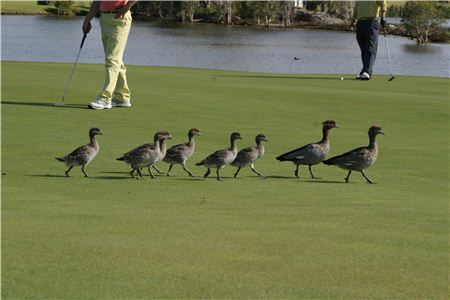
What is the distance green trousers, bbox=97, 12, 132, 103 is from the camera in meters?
15.5

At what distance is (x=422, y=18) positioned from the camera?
297ft

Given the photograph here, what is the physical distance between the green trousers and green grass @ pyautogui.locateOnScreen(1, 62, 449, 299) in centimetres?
47

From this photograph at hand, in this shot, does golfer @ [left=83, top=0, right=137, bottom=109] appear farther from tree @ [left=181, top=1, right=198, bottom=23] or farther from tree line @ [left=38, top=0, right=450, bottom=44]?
tree @ [left=181, top=1, right=198, bottom=23]

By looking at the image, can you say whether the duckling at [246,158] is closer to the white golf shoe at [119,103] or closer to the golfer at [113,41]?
the golfer at [113,41]

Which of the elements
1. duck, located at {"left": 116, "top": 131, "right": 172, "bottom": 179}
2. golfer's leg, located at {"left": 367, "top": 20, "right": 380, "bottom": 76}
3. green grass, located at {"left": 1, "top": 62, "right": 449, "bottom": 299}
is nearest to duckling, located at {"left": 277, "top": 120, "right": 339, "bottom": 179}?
green grass, located at {"left": 1, "top": 62, "right": 449, "bottom": 299}

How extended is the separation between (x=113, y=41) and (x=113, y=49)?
0.13 meters

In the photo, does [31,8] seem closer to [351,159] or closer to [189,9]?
[189,9]

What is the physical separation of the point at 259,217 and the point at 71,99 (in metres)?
9.06

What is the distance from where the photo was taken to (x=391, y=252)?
694cm

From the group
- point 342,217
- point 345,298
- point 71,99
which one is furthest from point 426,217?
point 71,99

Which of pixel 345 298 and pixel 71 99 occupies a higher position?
pixel 345 298

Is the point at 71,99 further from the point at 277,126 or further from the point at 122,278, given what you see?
the point at 122,278

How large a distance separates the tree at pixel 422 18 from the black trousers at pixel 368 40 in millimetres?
63403

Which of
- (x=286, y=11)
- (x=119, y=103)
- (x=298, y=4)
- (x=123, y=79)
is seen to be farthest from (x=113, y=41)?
(x=298, y=4)
